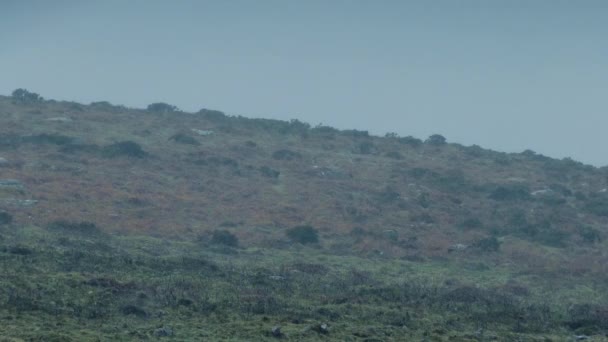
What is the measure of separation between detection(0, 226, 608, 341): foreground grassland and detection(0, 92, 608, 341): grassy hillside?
87 mm

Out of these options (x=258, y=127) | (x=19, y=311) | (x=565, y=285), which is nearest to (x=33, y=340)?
(x=19, y=311)

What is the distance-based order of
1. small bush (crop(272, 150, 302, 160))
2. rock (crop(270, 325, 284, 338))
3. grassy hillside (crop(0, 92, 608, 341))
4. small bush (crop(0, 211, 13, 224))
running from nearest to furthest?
rock (crop(270, 325, 284, 338)) < grassy hillside (crop(0, 92, 608, 341)) < small bush (crop(0, 211, 13, 224)) < small bush (crop(272, 150, 302, 160))

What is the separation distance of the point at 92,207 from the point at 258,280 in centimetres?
1572

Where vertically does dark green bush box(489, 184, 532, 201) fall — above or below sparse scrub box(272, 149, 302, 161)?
below

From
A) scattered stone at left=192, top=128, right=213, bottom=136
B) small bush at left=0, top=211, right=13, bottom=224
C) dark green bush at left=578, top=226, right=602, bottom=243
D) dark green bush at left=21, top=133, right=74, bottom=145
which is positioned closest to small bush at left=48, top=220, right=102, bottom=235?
small bush at left=0, top=211, right=13, bottom=224

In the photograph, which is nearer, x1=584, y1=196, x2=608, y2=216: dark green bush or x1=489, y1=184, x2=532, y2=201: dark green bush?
x1=584, y1=196, x2=608, y2=216: dark green bush

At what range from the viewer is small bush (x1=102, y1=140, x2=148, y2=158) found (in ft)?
178

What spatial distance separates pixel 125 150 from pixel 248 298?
32.7 m

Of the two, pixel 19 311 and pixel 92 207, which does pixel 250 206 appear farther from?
pixel 19 311

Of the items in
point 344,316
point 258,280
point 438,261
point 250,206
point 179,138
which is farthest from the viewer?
point 179,138

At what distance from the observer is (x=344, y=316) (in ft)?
73.4

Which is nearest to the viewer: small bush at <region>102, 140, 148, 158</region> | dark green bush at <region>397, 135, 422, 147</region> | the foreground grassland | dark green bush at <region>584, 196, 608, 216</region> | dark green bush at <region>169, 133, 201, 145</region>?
the foreground grassland

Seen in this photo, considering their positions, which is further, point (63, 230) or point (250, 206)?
point (250, 206)

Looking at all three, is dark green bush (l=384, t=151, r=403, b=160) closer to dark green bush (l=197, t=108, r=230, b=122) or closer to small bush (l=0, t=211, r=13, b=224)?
dark green bush (l=197, t=108, r=230, b=122)
